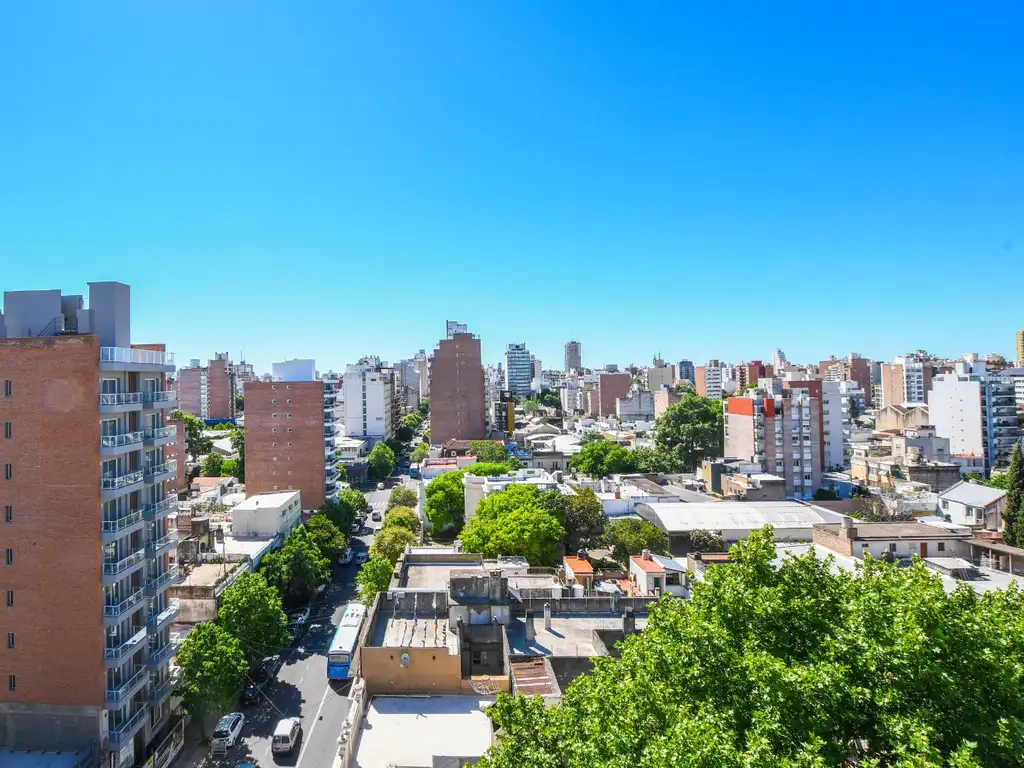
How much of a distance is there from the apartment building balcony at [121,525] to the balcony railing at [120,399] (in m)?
4.04

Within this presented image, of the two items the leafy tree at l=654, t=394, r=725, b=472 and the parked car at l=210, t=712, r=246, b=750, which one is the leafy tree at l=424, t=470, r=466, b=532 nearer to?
the parked car at l=210, t=712, r=246, b=750

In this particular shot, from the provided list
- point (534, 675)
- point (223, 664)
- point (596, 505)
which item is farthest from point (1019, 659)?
point (596, 505)

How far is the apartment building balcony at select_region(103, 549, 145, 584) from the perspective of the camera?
21.1 metres

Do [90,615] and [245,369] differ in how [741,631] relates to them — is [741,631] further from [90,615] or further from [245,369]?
[245,369]

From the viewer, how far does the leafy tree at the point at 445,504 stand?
4994cm

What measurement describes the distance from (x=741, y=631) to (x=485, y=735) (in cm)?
830

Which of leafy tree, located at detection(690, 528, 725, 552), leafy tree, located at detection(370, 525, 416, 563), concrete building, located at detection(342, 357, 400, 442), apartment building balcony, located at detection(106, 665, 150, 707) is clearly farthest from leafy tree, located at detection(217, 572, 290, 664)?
concrete building, located at detection(342, 357, 400, 442)

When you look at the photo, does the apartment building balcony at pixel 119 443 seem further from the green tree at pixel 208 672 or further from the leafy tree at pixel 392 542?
the leafy tree at pixel 392 542

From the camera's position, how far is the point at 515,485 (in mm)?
43250

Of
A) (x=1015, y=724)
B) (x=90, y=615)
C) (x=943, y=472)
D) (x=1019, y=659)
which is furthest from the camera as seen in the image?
(x=943, y=472)

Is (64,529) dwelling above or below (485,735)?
above

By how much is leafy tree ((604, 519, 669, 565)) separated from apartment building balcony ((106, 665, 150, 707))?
25.3 meters

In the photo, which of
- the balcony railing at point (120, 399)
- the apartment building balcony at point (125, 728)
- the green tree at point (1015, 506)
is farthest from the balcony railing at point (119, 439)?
the green tree at point (1015, 506)

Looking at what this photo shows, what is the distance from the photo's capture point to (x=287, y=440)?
54.5 metres
